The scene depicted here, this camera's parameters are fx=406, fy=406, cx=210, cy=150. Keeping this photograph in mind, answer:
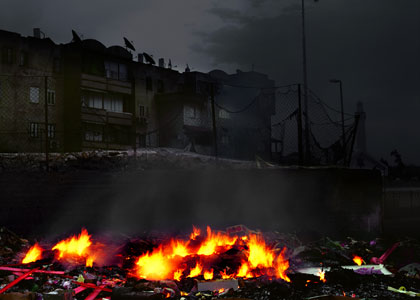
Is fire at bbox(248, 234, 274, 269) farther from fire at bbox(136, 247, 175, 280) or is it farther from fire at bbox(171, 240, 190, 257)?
fire at bbox(136, 247, 175, 280)

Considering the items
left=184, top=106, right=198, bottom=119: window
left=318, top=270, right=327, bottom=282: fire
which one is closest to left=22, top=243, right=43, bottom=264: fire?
left=318, top=270, right=327, bottom=282: fire

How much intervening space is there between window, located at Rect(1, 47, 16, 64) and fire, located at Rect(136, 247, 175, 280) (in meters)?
28.0

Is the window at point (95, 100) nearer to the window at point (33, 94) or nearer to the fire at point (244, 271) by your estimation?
the window at point (33, 94)

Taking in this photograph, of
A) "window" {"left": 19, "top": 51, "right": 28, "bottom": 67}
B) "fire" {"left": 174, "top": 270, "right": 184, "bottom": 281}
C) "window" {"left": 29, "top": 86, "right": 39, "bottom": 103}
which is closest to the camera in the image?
"fire" {"left": 174, "top": 270, "right": 184, "bottom": 281}

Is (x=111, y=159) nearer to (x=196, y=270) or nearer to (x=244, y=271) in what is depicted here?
(x=196, y=270)

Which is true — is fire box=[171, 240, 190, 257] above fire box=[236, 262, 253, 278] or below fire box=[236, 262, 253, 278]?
above

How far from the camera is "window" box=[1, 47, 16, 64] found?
30.3m

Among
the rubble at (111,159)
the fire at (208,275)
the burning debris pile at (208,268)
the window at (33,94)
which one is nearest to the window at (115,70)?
the window at (33,94)

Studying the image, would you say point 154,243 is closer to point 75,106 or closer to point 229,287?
point 229,287

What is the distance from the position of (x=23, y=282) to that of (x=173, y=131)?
27901 millimetres

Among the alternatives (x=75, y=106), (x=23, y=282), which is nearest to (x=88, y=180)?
(x=23, y=282)

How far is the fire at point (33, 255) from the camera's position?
780 cm

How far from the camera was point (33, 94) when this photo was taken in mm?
30625

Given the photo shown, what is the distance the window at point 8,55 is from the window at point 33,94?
2.45 meters
